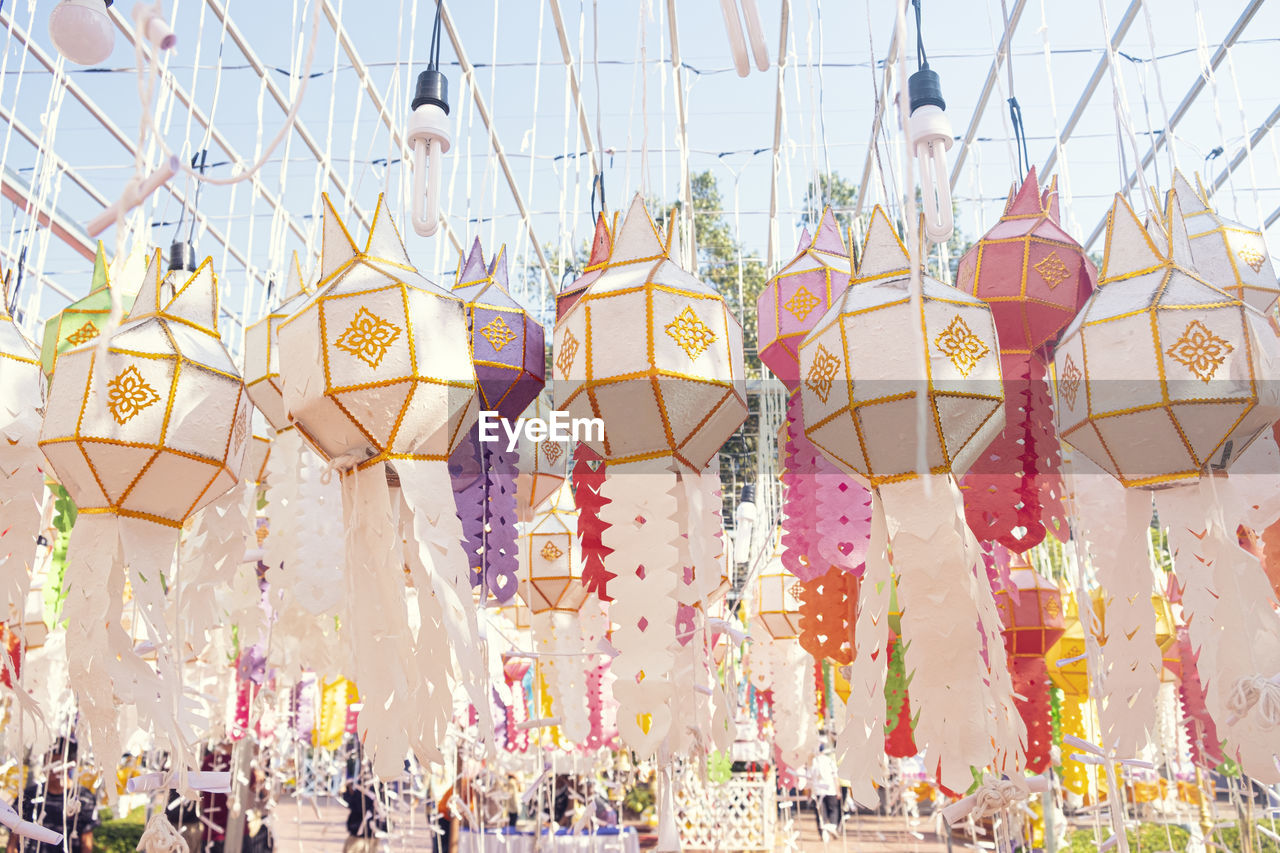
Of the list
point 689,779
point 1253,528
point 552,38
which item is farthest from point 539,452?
point 689,779

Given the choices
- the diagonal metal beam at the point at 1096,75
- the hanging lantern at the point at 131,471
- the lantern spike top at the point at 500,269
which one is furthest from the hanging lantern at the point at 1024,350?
the diagonal metal beam at the point at 1096,75

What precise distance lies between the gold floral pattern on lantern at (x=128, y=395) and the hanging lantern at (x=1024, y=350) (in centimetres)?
154

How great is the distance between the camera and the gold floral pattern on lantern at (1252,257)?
226cm

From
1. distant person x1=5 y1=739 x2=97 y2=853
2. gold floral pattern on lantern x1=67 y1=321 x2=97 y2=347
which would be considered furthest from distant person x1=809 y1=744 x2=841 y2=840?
distant person x1=5 y1=739 x2=97 y2=853

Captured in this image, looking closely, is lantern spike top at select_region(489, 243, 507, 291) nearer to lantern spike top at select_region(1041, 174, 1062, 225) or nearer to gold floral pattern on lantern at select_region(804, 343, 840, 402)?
gold floral pattern on lantern at select_region(804, 343, 840, 402)

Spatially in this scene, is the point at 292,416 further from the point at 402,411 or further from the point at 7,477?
the point at 7,477

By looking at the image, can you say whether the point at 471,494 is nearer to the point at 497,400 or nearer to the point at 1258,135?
the point at 497,400

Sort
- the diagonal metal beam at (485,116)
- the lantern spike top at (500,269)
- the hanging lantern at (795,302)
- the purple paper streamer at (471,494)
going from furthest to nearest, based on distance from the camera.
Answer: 1. the diagonal metal beam at (485,116)
2. the lantern spike top at (500,269)
3. the hanging lantern at (795,302)
4. the purple paper streamer at (471,494)

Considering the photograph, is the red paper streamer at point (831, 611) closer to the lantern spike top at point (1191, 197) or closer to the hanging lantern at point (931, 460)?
the hanging lantern at point (931, 460)

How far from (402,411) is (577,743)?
2067 millimetres

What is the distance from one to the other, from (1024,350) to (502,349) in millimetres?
1110

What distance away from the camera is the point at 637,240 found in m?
1.93

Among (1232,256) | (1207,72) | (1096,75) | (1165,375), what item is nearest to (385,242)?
(1165,375)

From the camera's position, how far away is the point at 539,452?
2.67 metres
